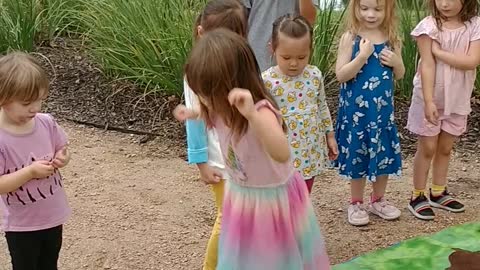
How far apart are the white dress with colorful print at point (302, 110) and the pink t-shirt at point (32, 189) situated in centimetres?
103

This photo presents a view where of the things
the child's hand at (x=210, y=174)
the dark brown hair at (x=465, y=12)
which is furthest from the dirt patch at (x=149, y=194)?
the dark brown hair at (x=465, y=12)

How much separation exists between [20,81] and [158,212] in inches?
72.1

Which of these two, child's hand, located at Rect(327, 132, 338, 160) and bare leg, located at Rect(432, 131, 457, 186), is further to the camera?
bare leg, located at Rect(432, 131, 457, 186)

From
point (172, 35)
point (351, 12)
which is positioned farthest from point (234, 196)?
point (172, 35)

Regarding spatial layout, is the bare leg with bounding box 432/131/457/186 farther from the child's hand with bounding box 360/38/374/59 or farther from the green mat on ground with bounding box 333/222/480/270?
the child's hand with bounding box 360/38/374/59

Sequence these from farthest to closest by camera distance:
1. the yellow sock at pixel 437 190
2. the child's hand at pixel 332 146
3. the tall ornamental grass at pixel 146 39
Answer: the tall ornamental grass at pixel 146 39
the yellow sock at pixel 437 190
the child's hand at pixel 332 146

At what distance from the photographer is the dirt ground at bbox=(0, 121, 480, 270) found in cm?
398

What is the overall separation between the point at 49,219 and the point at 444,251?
1889 millimetres

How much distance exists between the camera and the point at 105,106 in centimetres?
636

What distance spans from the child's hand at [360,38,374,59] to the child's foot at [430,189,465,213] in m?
1.04

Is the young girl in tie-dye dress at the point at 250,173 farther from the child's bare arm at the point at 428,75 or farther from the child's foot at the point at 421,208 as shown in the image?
the child's foot at the point at 421,208

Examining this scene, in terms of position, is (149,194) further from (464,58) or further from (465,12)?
(465,12)

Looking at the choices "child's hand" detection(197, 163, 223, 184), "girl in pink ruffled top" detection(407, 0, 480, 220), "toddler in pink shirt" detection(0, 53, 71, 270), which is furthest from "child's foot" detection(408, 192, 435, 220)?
"toddler in pink shirt" detection(0, 53, 71, 270)

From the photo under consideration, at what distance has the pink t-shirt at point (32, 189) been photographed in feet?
9.38
